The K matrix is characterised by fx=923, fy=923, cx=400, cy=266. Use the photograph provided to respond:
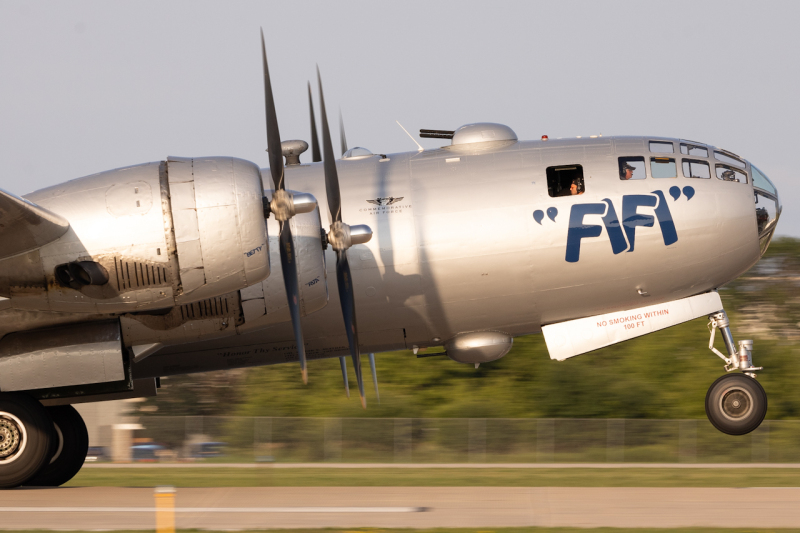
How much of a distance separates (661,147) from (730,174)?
1.30 metres

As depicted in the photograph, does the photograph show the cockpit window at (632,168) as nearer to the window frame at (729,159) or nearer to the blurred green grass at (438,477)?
the window frame at (729,159)

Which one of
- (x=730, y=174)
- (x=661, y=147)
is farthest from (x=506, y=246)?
(x=730, y=174)

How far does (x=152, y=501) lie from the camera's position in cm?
1402

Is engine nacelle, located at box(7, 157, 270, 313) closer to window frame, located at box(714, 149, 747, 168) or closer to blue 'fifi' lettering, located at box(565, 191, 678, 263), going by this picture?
blue 'fifi' lettering, located at box(565, 191, 678, 263)

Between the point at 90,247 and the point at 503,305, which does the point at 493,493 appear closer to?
the point at 503,305

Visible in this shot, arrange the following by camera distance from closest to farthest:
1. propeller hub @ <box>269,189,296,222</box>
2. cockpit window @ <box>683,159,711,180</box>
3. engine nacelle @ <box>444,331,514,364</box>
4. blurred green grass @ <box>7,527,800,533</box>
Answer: blurred green grass @ <box>7,527,800,533</box> → propeller hub @ <box>269,189,296,222</box> → cockpit window @ <box>683,159,711,180</box> → engine nacelle @ <box>444,331,514,364</box>

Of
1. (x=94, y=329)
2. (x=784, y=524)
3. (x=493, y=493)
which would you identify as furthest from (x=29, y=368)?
(x=784, y=524)

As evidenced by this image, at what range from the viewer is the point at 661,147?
55.0 feet

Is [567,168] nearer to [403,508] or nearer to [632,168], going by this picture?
[632,168]

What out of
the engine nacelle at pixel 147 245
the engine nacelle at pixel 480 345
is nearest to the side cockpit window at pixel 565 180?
the engine nacelle at pixel 480 345

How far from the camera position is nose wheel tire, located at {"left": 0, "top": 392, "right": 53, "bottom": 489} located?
1488 cm

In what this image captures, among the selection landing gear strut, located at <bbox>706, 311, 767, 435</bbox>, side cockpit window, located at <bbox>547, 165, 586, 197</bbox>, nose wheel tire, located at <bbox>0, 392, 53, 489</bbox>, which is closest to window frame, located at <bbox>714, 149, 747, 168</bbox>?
side cockpit window, located at <bbox>547, 165, 586, 197</bbox>

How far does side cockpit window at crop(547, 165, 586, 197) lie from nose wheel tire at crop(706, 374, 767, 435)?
4.24m

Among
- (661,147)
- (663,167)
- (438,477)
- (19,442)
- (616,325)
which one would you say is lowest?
(438,477)
